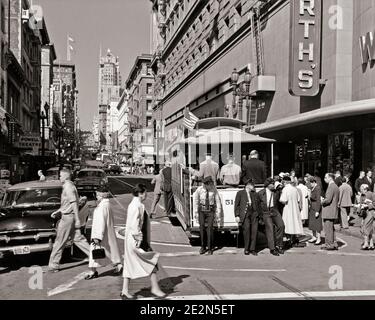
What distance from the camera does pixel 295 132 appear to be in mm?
22844

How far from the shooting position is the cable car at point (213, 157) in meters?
12.4

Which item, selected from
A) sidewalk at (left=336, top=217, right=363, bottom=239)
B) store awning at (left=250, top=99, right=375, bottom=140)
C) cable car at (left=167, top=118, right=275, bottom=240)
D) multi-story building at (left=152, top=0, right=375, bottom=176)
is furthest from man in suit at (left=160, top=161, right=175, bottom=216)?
store awning at (left=250, top=99, right=375, bottom=140)

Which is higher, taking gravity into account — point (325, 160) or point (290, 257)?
point (325, 160)

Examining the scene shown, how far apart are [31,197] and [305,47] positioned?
13.6 m

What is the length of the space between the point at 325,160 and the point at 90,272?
15.3 m

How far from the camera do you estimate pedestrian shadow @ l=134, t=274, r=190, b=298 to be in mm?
7730

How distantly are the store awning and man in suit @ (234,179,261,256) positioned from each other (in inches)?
261

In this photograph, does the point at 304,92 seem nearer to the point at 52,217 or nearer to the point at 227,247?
the point at 227,247

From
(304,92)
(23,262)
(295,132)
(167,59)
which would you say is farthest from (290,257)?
(167,59)

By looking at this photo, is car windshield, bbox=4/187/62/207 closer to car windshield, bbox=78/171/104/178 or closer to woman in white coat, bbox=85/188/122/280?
woman in white coat, bbox=85/188/122/280

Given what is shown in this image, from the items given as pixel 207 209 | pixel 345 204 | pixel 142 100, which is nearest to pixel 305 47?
pixel 345 204

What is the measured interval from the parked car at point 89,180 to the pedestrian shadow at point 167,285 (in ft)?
63.8

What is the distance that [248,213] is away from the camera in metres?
11.4

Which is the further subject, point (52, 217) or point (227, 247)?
point (227, 247)
